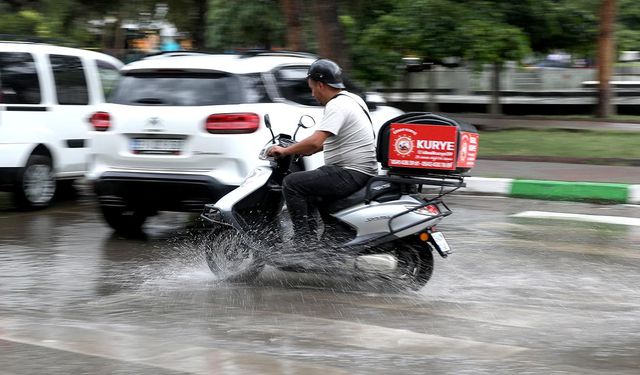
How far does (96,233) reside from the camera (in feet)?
31.9

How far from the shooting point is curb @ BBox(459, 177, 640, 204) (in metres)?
11.7

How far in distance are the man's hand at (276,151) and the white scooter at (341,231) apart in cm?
5

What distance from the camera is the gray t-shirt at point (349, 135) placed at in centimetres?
688

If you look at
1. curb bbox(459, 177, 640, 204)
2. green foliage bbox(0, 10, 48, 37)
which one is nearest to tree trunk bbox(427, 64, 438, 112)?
green foliage bbox(0, 10, 48, 37)

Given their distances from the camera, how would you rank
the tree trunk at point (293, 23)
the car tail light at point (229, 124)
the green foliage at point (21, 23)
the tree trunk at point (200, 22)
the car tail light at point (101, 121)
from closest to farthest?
the car tail light at point (229, 124), the car tail light at point (101, 121), the tree trunk at point (293, 23), the tree trunk at point (200, 22), the green foliage at point (21, 23)

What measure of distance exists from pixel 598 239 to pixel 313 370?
4.95 metres

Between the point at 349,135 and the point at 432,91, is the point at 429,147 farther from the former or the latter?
the point at 432,91

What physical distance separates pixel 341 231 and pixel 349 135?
26.8 inches

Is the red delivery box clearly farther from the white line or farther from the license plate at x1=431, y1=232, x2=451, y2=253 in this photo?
the white line

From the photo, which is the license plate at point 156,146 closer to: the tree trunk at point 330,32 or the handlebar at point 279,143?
the handlebar at point 279,143

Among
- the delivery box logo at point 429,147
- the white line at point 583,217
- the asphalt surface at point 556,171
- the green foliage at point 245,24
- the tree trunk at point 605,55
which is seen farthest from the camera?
the green foliage at point 245,24

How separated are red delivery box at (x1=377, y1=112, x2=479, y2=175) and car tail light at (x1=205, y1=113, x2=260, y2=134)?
5.87ft

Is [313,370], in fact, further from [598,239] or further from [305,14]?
[305,14]

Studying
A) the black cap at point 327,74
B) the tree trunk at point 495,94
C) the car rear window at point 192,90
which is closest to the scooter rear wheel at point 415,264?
the black cap at point 327,74
